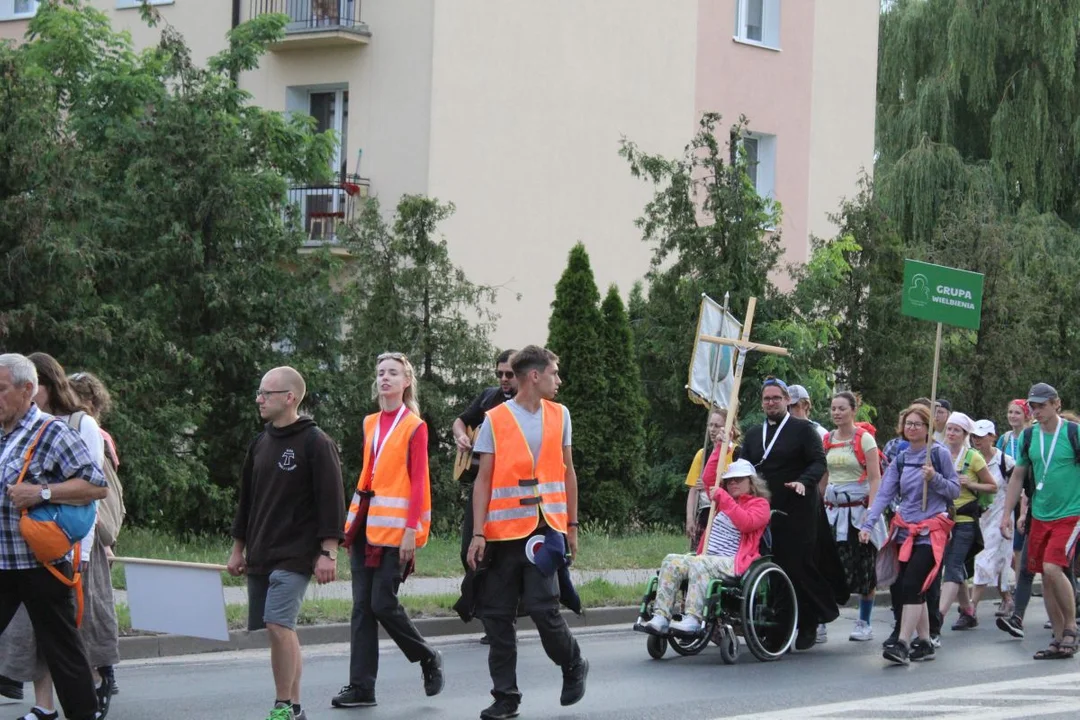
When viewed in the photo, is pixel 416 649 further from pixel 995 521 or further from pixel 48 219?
pixel 48 219

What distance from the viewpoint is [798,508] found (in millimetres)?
12477

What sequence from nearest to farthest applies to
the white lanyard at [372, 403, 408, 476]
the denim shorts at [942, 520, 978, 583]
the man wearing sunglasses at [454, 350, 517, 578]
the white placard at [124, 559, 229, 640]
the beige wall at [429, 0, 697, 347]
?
the white placard at [124, 559, 229, 640] → the white lanyard at [372, 403, 408, 476] → the man wearing sunglasses at [454, 350, 517, 578] → the denim shorts at [942, 520, 978, 583] → the beige wall at [429, 0, 697, 347]

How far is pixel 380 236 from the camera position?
21.2 m

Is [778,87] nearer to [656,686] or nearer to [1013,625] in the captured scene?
[1013,625]

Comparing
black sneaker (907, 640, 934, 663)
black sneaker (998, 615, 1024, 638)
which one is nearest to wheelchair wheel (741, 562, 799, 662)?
black sneaker (907, 640, 934, 663)

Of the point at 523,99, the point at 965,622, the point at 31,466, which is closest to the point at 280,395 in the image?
the point at 31,466

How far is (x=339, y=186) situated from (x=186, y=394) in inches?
266

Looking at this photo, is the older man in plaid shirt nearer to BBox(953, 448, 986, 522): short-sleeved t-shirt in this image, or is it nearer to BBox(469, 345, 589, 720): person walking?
BBox(469, 345, 589, 720): person walking

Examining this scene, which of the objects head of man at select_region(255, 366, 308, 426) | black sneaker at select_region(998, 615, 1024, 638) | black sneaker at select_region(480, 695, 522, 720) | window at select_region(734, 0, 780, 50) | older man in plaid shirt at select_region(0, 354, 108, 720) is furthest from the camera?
window at select_region(734, 0, 780, 50)

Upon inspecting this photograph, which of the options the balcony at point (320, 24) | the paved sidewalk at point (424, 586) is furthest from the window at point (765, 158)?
the paved sidewalk at point (424, 586)

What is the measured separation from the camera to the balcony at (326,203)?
25469 millimetres

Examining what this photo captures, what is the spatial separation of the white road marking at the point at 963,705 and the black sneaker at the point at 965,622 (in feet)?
11.8

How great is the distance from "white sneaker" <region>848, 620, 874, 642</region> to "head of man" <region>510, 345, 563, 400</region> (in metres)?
5.45

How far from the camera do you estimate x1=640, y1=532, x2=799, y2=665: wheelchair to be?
463 inches
